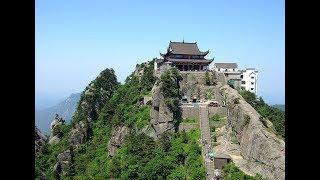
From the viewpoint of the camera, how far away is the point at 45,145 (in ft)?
151

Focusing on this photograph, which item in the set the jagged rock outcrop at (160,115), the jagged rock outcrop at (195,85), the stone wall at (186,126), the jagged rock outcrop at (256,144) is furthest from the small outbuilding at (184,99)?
the jagged rock outcrop at (256,144)

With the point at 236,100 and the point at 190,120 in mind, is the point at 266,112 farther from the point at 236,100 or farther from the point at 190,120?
the point at 190,120

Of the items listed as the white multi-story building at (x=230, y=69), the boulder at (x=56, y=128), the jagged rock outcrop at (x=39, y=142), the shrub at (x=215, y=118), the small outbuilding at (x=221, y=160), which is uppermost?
the white multi-story building at (x=230, y=69)

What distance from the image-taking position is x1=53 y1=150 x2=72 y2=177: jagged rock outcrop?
4153cm

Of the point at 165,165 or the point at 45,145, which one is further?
the point at 45,145

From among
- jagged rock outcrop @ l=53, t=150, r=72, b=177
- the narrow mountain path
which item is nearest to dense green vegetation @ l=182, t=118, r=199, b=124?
the narrow mountain path

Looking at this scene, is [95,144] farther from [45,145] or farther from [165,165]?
[165,165]

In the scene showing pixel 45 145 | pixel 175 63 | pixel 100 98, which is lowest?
pixel 45 145

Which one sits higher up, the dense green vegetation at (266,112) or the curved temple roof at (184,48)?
the curved temple roof at (184,48)

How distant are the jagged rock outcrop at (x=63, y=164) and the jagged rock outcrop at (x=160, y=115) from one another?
A: 367 inches

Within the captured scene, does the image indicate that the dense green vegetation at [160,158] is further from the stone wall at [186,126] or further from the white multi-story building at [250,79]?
the white multi-story building at [250,79]

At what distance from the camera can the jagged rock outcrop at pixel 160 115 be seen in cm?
3697
